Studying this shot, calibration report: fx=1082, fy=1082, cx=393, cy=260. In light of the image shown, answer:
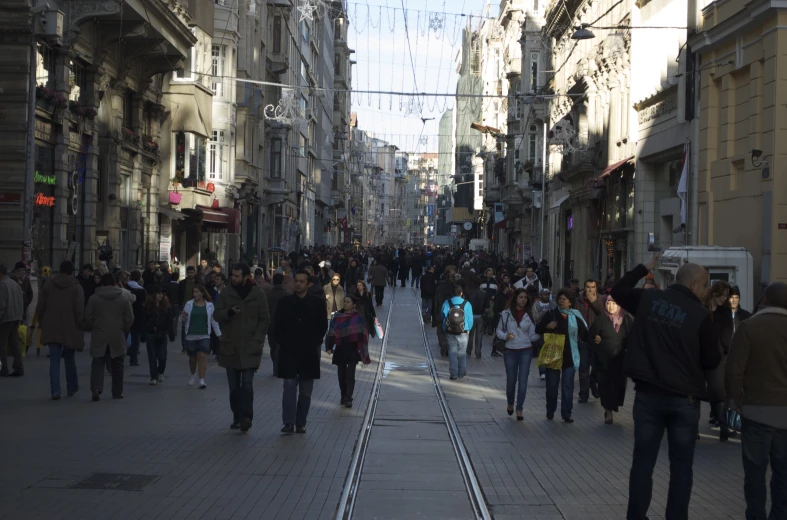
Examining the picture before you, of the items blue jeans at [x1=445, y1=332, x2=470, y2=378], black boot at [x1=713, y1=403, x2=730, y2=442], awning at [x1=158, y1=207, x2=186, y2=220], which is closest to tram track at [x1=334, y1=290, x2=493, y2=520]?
blue jeans at [x1=445, y1=332, x2=470, y2=378]

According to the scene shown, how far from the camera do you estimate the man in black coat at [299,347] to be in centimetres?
1165

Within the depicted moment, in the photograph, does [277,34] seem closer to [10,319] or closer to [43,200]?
[43,200]

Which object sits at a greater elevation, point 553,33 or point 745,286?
point 553,33

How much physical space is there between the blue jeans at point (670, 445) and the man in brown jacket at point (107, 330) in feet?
27.3

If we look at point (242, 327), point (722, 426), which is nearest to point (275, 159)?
point (242, 327)

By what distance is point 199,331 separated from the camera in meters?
15.4

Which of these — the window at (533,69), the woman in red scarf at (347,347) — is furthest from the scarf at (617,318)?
the window at (533,69)

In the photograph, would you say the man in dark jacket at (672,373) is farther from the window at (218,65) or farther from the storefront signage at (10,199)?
the window at (218,65)

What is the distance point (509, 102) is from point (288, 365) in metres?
54.8

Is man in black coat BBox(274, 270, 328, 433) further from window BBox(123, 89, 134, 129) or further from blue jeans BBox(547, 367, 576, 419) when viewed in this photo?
window BBox(123, 89, 134, 129)

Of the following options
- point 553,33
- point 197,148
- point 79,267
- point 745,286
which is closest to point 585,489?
point 745,286

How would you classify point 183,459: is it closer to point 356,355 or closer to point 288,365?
point 288,365

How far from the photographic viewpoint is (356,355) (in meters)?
14.3

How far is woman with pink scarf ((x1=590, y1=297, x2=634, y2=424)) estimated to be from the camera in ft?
43.1
